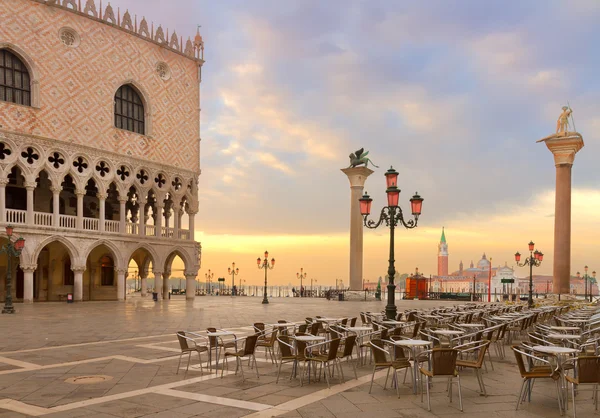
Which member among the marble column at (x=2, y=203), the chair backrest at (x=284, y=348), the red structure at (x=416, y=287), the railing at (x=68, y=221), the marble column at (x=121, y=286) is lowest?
the red structure at (x=416, y=287)

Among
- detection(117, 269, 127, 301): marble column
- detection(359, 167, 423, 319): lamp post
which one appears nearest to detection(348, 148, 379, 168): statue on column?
detection(117, 269, 127, 301): marble column

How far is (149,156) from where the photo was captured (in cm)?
3519

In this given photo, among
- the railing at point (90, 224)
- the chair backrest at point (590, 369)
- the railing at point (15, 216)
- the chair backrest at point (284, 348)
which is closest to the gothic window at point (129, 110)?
the railing at point (90, 224)

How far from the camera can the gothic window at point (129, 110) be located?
34.5m

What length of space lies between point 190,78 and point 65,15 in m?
9.51

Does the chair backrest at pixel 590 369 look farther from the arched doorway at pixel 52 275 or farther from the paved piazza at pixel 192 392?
the arched doorway at pixel 52 275

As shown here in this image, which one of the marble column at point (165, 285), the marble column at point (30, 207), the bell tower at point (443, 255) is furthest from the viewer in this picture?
the bell tower at point (443, 255)

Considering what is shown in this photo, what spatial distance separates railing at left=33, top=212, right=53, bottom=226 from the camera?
29533mm

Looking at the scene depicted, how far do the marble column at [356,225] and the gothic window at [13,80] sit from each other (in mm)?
20485

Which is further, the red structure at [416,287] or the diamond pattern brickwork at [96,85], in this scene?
the red structure at [416,287]

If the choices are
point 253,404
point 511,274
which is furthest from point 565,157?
point 511,274

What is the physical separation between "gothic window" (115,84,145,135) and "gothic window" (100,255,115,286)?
29.1ft

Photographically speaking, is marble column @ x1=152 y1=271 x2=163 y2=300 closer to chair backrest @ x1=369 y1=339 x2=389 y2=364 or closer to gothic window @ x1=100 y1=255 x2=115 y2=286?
gothic window @ x1=100 y1=255 x2=115 y2=286

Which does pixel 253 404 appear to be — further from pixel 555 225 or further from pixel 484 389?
pixel 555 225
